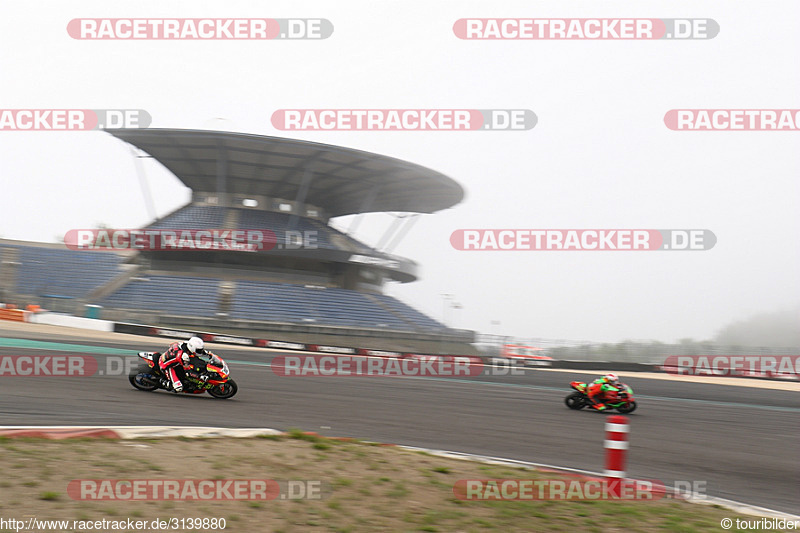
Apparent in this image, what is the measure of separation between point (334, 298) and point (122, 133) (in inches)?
701

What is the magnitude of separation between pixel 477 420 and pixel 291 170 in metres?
34.9

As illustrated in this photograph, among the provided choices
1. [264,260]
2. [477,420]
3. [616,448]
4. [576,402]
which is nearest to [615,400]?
[576,402]

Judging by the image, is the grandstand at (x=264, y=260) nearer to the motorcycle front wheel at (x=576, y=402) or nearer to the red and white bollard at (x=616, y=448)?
the motorcycle front wheel at (x=576, y=402)

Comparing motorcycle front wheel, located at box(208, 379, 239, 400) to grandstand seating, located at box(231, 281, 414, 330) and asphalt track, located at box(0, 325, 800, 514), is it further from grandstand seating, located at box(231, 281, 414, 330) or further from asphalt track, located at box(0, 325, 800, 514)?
grandstand seating, located at box(231, 281, 414, 330)

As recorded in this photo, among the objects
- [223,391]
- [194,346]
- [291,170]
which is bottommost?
[223,391]

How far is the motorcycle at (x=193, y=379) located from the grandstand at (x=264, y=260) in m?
23.3

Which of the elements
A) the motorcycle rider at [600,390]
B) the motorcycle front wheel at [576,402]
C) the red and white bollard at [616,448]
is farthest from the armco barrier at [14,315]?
the red and white bollard at [616,448]

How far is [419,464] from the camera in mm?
6102

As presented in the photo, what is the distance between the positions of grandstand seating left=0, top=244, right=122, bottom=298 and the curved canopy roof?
8.48m

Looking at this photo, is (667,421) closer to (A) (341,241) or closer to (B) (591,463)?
(B) (591,463)

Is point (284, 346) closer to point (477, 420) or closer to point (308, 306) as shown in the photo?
point (308, 306)

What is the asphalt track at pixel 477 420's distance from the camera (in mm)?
7414

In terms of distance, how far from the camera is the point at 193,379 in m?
10.7

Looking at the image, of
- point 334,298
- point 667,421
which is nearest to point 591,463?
point 667,421
